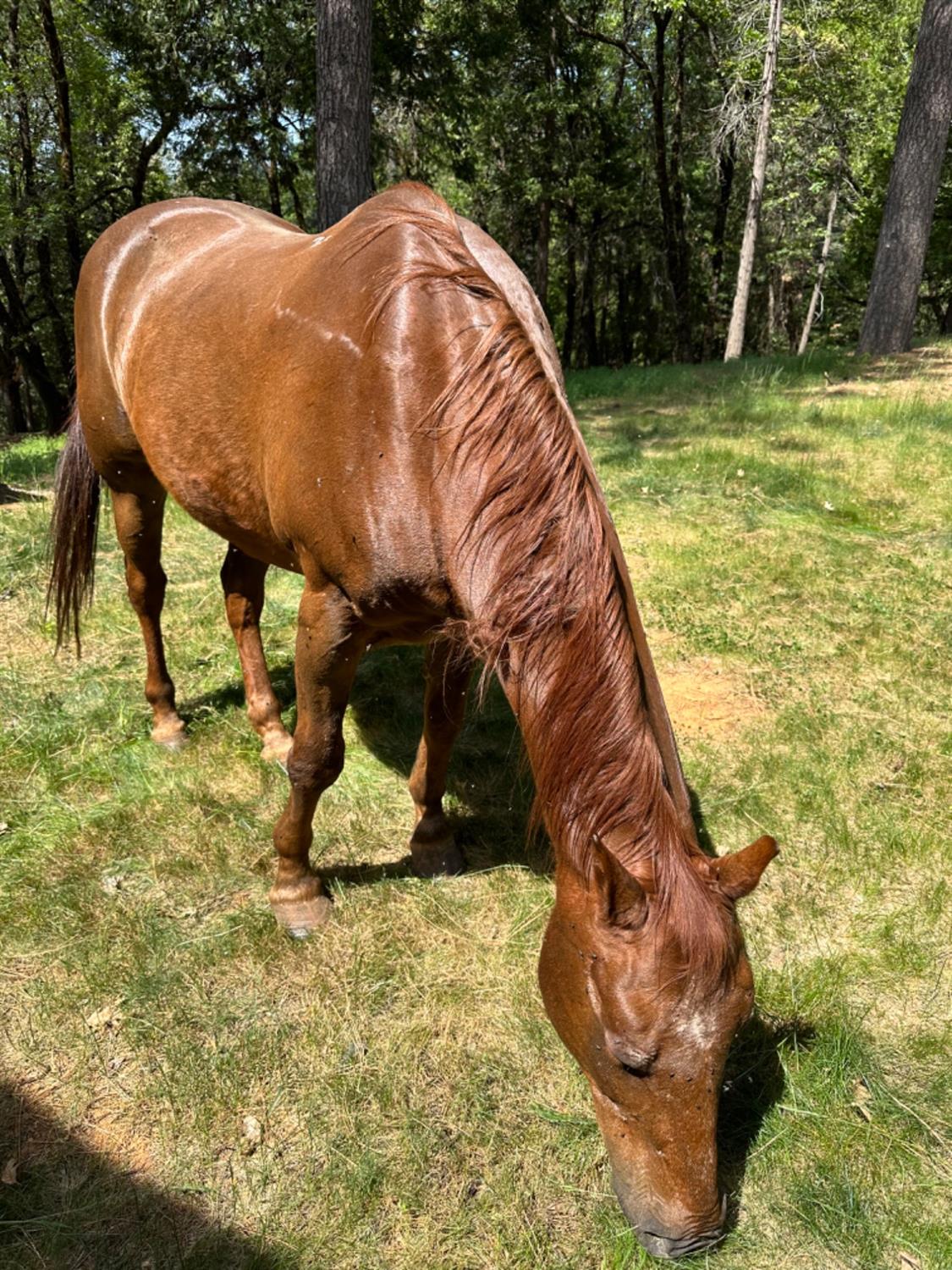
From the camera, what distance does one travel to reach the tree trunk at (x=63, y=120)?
46.4 feet

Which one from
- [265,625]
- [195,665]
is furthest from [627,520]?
[195,665]

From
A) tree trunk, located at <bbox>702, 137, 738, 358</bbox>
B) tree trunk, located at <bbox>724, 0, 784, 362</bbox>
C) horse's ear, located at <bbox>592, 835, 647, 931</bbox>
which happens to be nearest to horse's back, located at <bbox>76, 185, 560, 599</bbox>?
horse's ear, located at <bbox>592, 835, 647, 931</bbox>

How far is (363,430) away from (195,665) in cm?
272

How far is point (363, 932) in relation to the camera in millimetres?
2705

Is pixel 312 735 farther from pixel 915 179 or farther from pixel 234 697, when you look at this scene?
pixel 915 179

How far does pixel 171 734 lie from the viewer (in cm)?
376

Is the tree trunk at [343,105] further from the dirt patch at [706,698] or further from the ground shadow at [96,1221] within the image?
the ground shadow at [96,1221]

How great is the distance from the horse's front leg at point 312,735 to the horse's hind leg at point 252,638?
3.44 feet

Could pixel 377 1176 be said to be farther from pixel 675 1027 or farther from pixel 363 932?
pixel 675 1027

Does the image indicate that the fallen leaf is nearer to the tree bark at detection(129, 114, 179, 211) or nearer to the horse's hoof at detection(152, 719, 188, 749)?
the horse's hoof at detection(152, 719, 188, 749)

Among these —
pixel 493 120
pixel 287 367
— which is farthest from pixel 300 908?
pixel 493 120

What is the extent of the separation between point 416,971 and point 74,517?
285cm

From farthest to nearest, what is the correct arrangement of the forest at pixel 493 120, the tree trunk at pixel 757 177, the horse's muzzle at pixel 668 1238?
the forest at pixel 493 120, the tree trunk at pixel 757 177, the horse's muzzle at pixel 668 1238


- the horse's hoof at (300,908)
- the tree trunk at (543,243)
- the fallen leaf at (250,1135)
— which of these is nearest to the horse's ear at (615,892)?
the fallen leaf at (250,1135)
